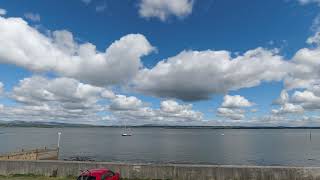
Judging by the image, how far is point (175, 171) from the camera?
74.1ft

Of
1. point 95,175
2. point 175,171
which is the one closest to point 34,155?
point 175,171

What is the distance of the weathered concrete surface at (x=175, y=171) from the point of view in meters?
21.5

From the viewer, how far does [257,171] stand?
21750 millimetres

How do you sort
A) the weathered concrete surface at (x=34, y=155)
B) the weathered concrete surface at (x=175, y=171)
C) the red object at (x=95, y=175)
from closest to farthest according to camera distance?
1. the red object at (x=95, y=175)
2. the weathered concrete surface at (x=175, y=171)
3. the weathered concrete surface at (x=34, y=155)

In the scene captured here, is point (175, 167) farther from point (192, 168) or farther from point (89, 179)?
point (89, 179)

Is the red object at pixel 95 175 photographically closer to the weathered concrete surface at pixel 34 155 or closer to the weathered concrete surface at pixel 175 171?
the weathered concrete surface at pixel 175 171

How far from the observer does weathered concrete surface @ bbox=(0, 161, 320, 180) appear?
21.5m

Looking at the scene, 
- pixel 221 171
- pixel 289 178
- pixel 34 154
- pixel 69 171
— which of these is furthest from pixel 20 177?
pixel 34 154

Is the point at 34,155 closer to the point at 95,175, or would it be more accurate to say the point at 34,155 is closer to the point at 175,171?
the point at 175,171

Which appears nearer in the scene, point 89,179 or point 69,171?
point 89,179

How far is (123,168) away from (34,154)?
2881 cm

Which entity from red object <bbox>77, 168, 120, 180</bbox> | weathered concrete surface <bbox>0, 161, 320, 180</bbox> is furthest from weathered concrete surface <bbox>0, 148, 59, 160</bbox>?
red object <bbox>77, 168, 120, 180</bbox>

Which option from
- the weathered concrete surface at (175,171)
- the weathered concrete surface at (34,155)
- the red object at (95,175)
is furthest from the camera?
the weathered concrete surface at (34,155)

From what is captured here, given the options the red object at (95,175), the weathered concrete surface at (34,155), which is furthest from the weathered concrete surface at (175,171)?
the weathered concrete surface at (34,155)
